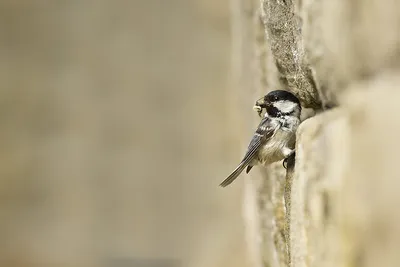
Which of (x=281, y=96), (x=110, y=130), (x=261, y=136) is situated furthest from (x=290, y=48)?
(x=110, y=130)

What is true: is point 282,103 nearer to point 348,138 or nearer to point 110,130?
point 348,138

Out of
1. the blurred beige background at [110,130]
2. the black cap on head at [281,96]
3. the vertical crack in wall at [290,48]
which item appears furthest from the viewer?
the blurred beige background at [110,130]

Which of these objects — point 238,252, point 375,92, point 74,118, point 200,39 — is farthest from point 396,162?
point 74,118

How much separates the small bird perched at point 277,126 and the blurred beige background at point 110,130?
1.54 meters

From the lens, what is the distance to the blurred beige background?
255cm

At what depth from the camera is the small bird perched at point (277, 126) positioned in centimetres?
87

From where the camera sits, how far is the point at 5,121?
2674 mm

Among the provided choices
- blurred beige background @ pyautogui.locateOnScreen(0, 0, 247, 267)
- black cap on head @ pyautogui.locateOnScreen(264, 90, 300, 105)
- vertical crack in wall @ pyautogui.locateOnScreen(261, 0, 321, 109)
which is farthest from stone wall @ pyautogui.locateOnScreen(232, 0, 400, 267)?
blurred beige background @ pyautogui.locateOnScreen(0, 0, 247, 267)

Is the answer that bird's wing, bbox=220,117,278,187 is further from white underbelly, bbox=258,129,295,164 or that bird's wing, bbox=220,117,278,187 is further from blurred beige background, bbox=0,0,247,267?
blurred beige background, bbox=0,0,247,267

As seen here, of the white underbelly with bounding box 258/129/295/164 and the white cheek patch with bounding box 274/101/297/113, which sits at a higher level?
the white cheek patch with bounding box 274/101/297/113

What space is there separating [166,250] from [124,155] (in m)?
0.39

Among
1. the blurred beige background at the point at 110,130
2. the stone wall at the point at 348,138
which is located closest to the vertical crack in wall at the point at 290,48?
the stone wall at the point at 348,138

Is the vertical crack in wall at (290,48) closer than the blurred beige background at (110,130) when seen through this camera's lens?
Yes

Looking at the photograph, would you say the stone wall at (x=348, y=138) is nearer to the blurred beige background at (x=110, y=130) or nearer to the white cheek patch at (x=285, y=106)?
the white cheek patch at (x=285, y=106)
